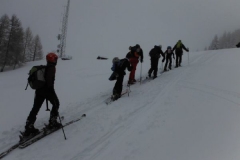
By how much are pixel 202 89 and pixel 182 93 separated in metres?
1.07

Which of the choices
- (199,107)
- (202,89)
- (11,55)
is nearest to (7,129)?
(199,107)

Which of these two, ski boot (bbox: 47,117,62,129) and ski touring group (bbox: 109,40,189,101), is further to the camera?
ski touring group (bbox: 109,40,189,101)

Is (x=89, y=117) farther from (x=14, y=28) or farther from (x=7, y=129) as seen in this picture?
(x=14, y=28)

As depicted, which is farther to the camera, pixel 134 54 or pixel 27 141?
pixel 134 54

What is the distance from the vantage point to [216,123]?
6.14 meters

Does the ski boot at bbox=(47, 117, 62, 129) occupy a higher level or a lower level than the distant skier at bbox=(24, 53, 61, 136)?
lower

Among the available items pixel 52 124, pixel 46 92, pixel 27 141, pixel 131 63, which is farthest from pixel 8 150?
pixel 131 63

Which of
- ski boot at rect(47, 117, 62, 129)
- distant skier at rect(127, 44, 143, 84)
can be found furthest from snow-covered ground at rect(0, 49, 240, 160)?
distant skier at rect(127, 44, 143, 84)

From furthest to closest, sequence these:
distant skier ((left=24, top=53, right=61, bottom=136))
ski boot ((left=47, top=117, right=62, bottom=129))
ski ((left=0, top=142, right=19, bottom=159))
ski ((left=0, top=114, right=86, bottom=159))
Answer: ski boot ((left=47, top=117, right=62, bottom=129)) → distant skier ((left=24, top=53, right=61, bottom=136)) → ski ((left=0, top=114, right=86, bottom=159)) → ski ((left=0, top=142, right=19, bottom=159))

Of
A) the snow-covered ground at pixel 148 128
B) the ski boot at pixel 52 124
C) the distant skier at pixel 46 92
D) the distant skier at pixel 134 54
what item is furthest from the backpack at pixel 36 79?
the distant skier at pixel 134 54

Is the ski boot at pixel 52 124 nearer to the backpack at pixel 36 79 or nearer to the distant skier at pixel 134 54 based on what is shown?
the backpack at pixel 36 79

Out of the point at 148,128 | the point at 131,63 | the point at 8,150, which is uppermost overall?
the point at 131,63

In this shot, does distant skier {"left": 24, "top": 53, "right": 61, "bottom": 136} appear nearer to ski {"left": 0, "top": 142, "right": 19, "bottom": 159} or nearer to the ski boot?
the ski boot

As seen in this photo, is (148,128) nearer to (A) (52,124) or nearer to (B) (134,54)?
(A) (52,124)
